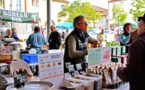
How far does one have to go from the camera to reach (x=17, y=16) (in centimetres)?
431

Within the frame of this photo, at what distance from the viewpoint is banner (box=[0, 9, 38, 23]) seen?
408 centimetres

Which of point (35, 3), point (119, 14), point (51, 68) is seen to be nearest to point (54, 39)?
point (51, 68)

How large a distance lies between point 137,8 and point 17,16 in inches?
296

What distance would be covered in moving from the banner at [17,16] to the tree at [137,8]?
6.53 meters

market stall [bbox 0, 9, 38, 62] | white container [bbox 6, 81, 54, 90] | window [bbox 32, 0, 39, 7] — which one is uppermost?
window [bbox 32, 0, 39, 7]

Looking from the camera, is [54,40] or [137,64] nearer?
[137,64]

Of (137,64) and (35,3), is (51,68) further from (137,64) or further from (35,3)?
(35,3)

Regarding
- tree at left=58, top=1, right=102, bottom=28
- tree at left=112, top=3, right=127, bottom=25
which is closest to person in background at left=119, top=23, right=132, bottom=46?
tree at left=112, top=3, right=127, bottom=25

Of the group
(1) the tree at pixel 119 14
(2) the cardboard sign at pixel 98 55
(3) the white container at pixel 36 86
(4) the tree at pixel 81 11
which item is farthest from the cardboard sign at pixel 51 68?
(4) the tree at pixel 81 11

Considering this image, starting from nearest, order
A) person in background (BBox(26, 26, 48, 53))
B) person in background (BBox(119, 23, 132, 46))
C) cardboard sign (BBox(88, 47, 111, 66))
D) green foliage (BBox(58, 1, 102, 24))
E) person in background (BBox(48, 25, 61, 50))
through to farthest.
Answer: cardboard sign (BBox(88, 47, 111, 66)) < person in background (BBox(119, 23, 132, 46)) < person in background (BBox(26, 26, 48, 53)) < person in background (BBox(48, 25, 61, 50)) < green foliage (BBox(58, 1, 102, 24))

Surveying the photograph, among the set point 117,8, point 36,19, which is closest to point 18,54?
point 36,19

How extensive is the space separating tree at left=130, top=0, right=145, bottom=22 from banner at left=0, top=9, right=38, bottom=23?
653 cm

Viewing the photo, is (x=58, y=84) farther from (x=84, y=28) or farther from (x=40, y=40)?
(x=40, y=40)

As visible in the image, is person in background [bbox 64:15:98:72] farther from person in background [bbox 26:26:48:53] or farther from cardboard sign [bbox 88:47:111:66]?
person in background [bbox 26:26:48:53]
